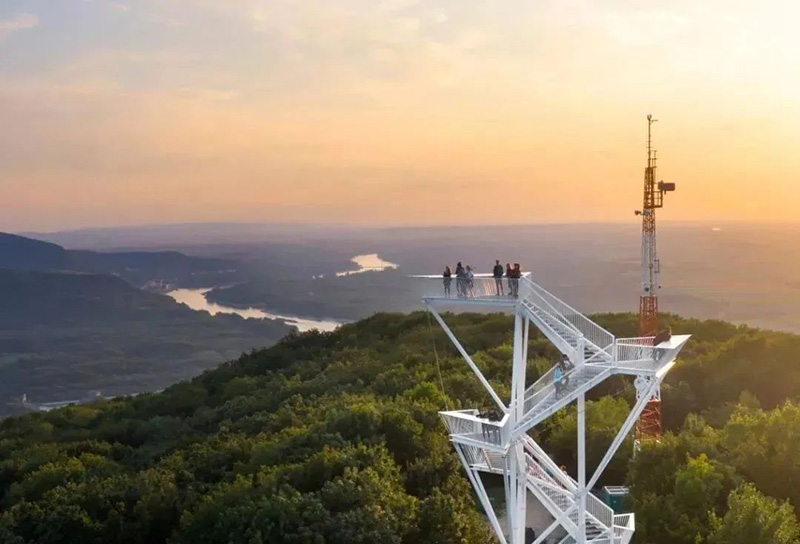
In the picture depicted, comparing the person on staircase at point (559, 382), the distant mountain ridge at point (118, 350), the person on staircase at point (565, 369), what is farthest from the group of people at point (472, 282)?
the distant mountain ridge at point (118, 350)

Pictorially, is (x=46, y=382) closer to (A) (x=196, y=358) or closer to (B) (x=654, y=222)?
(A) (x=196, y=358)

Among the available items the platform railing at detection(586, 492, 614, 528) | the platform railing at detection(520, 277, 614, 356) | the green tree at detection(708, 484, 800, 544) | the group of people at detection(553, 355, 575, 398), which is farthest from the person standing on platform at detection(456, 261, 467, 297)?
the green tree at detection(708, 484, 800, 544)

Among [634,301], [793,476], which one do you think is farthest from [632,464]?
[634,301]

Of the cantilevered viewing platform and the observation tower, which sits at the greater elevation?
the cantilevered viewing platform

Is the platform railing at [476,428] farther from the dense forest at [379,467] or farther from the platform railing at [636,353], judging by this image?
the platform railing at [636,353]

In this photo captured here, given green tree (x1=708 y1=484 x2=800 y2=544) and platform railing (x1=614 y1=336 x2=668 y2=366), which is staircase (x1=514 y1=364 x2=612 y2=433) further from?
green tree (x1=708 y1=484 x2=800 y2=544)

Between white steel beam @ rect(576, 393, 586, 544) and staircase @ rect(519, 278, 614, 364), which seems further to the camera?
white steel beam @ rect(576, 393, 586, 544)
